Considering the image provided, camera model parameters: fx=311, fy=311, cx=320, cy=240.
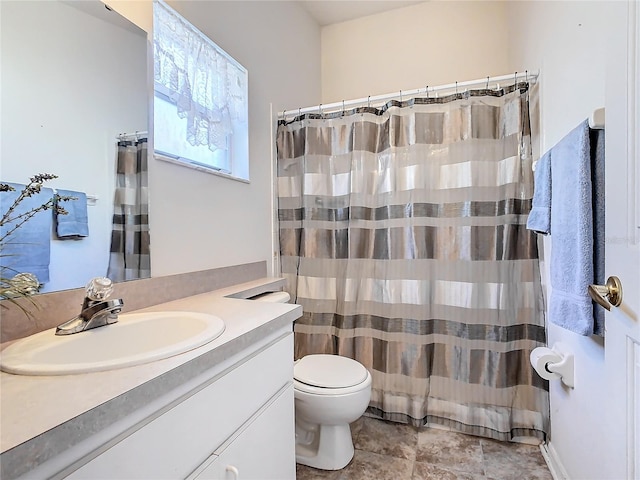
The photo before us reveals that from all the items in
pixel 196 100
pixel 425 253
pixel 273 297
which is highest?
pixel 196 100

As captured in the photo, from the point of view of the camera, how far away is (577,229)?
1.03 metres

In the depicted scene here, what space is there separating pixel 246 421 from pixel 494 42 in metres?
2.86

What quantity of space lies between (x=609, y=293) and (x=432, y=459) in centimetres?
130

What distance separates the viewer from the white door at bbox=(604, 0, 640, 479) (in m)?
0.66

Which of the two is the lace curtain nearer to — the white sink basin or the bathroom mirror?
the bathroom mirror

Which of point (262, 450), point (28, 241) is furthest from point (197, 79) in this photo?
point (262, 450)

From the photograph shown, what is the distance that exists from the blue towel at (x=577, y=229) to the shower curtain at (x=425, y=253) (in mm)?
466

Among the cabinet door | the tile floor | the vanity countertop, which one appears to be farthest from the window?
the tile floor

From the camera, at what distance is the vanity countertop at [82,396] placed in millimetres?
434

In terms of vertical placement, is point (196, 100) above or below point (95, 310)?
above

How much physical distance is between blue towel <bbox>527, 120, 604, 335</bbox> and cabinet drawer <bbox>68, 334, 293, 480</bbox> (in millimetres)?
1009

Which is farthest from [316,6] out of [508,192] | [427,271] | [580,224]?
[580,224]

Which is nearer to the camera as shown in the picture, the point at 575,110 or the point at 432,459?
the point at 575,110

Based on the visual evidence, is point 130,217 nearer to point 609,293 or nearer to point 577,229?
point 609,293
